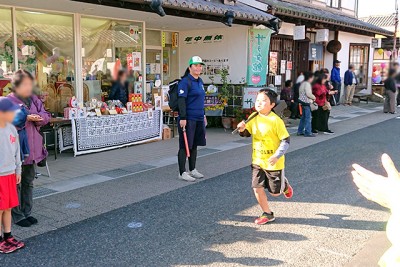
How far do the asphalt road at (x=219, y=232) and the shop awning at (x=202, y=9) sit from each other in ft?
12.6

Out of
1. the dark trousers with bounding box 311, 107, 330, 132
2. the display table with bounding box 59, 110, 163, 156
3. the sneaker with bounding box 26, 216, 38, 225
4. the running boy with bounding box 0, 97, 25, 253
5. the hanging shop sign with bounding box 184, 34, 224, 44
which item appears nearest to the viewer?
the running boy with bounding box 0, 97, 25, 253

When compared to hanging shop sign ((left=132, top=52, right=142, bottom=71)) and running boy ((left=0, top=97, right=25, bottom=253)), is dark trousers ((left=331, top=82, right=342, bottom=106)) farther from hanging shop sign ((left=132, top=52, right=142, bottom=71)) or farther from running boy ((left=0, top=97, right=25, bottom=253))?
running boy ((left=0, top=97, right=25, bottom=253))

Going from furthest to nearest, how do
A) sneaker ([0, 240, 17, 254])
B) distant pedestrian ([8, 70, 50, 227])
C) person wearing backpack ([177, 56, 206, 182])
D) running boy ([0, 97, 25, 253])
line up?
person wearing backpack ([177, 56, 206, 182]) → distant pedestrian ([8, 70, 50, 227]) → sneaker ([0, 240, 17, 254]) → running boy ([0, 97, 25, 253])

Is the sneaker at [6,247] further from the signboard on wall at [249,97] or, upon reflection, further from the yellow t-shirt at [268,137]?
the signboard on wall at [249,97]

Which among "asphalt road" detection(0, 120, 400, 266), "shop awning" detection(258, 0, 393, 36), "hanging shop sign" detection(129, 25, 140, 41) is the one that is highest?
"shop awning" detection(258, 0, 393, 36)

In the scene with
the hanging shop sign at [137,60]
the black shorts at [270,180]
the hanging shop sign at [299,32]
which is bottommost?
the black shorts at [270,180]

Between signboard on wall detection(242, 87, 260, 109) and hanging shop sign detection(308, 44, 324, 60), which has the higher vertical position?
hanging shop sign detection(308, 44, 324, 60)

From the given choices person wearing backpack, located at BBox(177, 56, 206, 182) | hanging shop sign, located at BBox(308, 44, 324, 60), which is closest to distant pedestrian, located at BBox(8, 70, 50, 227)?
person wearing backpack, located at BBox(177, 56, 206, 182)

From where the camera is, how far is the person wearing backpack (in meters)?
6.18

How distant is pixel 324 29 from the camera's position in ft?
47.7

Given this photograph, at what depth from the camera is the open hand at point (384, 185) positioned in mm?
1930

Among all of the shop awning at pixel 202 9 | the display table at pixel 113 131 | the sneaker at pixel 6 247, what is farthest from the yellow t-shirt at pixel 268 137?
the display table at pixel 113 131

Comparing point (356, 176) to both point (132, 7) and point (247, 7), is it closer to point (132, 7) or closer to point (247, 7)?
point (132, 7)

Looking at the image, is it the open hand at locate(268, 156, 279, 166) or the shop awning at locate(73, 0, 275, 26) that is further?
the shop awning at locate(73, 0, 275, 26)
